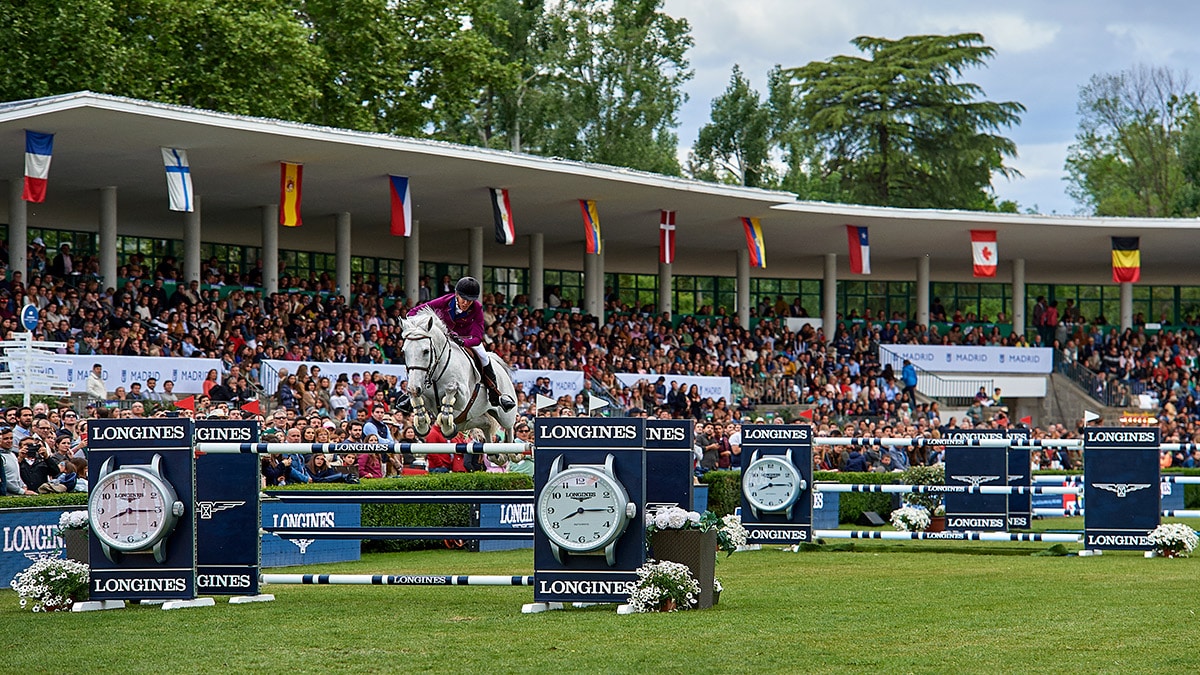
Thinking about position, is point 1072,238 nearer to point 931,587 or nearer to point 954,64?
point 954,64

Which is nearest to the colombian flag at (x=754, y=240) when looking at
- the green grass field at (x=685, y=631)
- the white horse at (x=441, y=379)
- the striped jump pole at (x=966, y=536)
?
the striped jump pole at (x=966, y=536)

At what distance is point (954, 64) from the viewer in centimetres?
6022

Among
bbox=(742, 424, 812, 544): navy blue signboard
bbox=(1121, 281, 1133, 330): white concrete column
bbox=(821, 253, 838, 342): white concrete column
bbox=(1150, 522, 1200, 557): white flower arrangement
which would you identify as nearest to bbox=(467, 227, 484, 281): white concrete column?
bbox=(821, 253, 838, 342): white concrete column

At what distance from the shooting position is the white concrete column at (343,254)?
116 ft

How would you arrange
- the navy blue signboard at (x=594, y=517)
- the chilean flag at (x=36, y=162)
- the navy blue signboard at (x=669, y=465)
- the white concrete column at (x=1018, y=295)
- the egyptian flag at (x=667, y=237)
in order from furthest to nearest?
1. the white concrete column at (x=1018, y=295)
2. the egyptian flag at (x=667, y=237)
3. the chilean flag at (x=36, y=162)
4. the navy blue signboard at (x=669, y=465)
5. the navy blue signboard at (x=594, y=517)

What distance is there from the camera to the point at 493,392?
52.0 ft

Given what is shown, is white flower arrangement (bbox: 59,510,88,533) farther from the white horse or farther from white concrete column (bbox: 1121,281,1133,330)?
white concrete column (bbox: 1121,281,1133,330)

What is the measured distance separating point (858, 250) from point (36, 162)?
22652 mm

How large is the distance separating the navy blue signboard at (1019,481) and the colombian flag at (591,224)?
14.8 meters

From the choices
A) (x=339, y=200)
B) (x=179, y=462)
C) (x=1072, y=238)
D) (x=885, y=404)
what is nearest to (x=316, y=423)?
(x=179, y=462)

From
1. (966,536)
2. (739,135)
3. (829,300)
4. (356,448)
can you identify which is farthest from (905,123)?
(356,448)

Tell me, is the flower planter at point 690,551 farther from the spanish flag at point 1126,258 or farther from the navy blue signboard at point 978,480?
the spanish flag at point 1126,258

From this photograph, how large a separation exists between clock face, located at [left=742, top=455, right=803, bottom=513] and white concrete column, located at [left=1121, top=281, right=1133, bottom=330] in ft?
113

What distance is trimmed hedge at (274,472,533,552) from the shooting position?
17781mm
